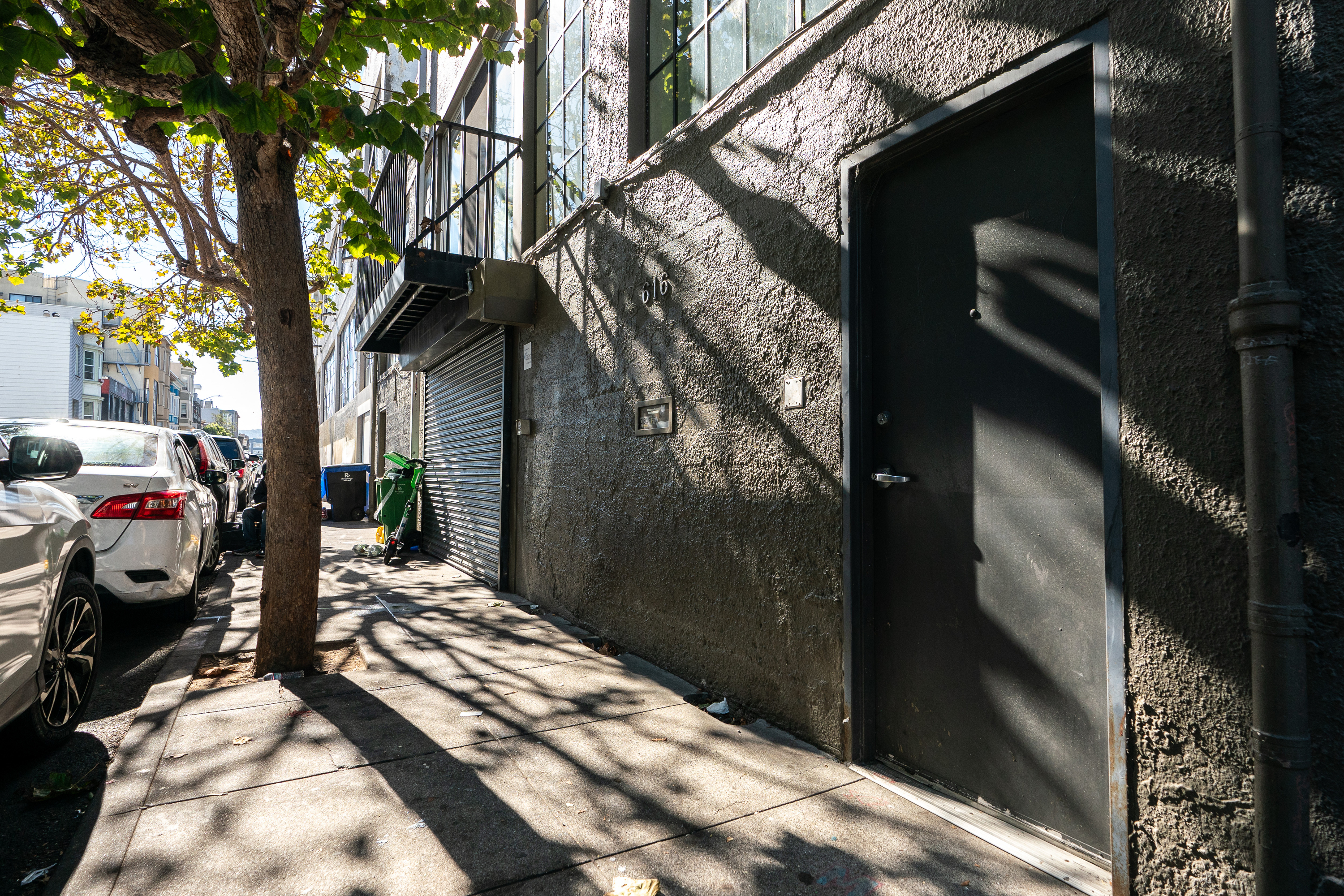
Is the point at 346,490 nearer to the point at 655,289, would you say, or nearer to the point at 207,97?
the point at 655,289

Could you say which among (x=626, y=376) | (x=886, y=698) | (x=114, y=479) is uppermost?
(x=626, y=376)

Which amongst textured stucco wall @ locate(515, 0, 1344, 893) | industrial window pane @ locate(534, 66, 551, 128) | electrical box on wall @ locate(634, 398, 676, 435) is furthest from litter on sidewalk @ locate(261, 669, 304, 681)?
industrial window pane @ locate(534, 66, 551, 128)

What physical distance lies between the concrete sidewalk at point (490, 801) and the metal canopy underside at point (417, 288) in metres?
4.75

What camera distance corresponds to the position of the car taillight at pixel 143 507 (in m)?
5.30

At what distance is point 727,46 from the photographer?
467cm

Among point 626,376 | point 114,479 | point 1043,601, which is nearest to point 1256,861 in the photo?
point 1043,601

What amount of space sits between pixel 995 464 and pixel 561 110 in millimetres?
6111

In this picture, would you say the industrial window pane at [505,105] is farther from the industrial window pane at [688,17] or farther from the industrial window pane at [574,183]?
the industrial window pane at [688,17]

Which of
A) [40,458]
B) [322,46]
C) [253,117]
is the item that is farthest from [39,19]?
[40,458]

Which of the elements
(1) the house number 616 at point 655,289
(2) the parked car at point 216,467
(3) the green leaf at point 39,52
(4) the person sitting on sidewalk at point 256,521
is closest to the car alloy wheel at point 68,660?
(3) the green leaf at point 39,52

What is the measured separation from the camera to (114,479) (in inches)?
210

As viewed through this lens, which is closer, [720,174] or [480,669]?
[720,174]

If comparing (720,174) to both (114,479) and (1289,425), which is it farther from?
(114,479)

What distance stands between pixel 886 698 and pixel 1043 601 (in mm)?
988
